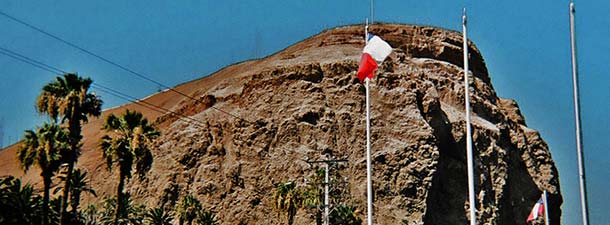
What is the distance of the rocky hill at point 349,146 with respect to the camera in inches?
3760

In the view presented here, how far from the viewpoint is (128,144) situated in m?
50.1

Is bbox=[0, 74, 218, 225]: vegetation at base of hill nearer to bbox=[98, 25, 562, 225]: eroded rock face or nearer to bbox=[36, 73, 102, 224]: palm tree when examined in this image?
bbox=[36, 73, 102, 224]: palm tree

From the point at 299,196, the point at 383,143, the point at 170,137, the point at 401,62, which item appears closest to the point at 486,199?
the point at 383,143

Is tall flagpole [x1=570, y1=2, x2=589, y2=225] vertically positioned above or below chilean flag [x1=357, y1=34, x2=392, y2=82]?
below

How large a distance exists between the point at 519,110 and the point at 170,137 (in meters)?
55.0

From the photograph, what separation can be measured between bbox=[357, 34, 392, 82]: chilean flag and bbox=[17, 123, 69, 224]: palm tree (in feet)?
67.3

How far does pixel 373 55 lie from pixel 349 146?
68118mm

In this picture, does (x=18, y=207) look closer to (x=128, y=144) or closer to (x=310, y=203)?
(x=128, y=144)

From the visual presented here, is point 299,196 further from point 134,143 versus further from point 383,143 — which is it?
point 134,143

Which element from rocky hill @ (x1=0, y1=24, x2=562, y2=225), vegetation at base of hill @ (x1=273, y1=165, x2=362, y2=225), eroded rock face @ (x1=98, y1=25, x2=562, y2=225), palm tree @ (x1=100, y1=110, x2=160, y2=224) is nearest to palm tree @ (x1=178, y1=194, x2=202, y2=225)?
vegetation at base of hill @ (x1=273, y1=165, x2=362, y2=225)

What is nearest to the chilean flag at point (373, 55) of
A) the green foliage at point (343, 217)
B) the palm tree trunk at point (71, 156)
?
the palm tree trunk at point (71, 156)

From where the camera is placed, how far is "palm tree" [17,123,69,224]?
46.7 m

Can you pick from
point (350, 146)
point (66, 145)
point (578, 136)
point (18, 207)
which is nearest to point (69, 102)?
point (66, 145)

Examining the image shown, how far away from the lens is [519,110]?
13338 centimetres
